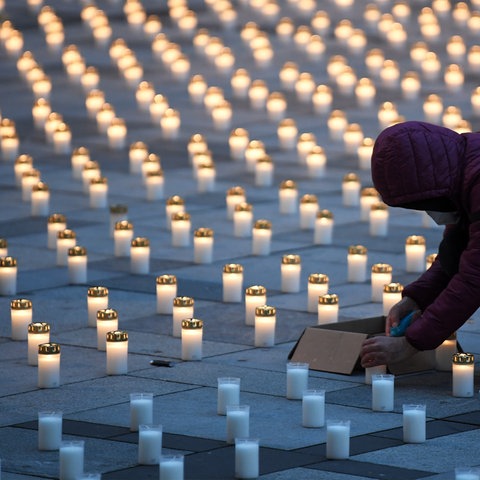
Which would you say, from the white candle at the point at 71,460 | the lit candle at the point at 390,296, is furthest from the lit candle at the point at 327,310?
the white candle at the point at 71,460

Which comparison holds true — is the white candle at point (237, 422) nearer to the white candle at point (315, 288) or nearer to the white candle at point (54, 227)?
the white candle at point (315, 288)

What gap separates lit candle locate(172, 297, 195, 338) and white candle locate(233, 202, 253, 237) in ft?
11.0

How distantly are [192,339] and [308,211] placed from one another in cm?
460

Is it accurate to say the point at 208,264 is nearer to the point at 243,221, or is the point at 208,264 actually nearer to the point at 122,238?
the point at 122,238

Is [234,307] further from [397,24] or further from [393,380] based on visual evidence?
[397,24]

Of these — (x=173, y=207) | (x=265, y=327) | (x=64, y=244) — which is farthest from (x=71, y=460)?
(x=173, y=207)

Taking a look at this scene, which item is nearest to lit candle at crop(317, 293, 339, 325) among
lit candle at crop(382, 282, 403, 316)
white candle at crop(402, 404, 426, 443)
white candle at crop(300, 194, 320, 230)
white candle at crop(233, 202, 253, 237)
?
lit candle at crop(382, 282, 403, 316)

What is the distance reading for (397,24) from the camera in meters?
23.4

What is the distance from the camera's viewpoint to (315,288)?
463 inches

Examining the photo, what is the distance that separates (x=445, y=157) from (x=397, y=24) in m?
15.1

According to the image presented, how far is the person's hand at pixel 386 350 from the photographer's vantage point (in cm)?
906

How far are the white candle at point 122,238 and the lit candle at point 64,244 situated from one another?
42 cm

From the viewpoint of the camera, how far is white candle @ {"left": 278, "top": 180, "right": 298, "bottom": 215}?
610 inches

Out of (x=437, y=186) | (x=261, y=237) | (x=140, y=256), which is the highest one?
(x=437, y=186)
